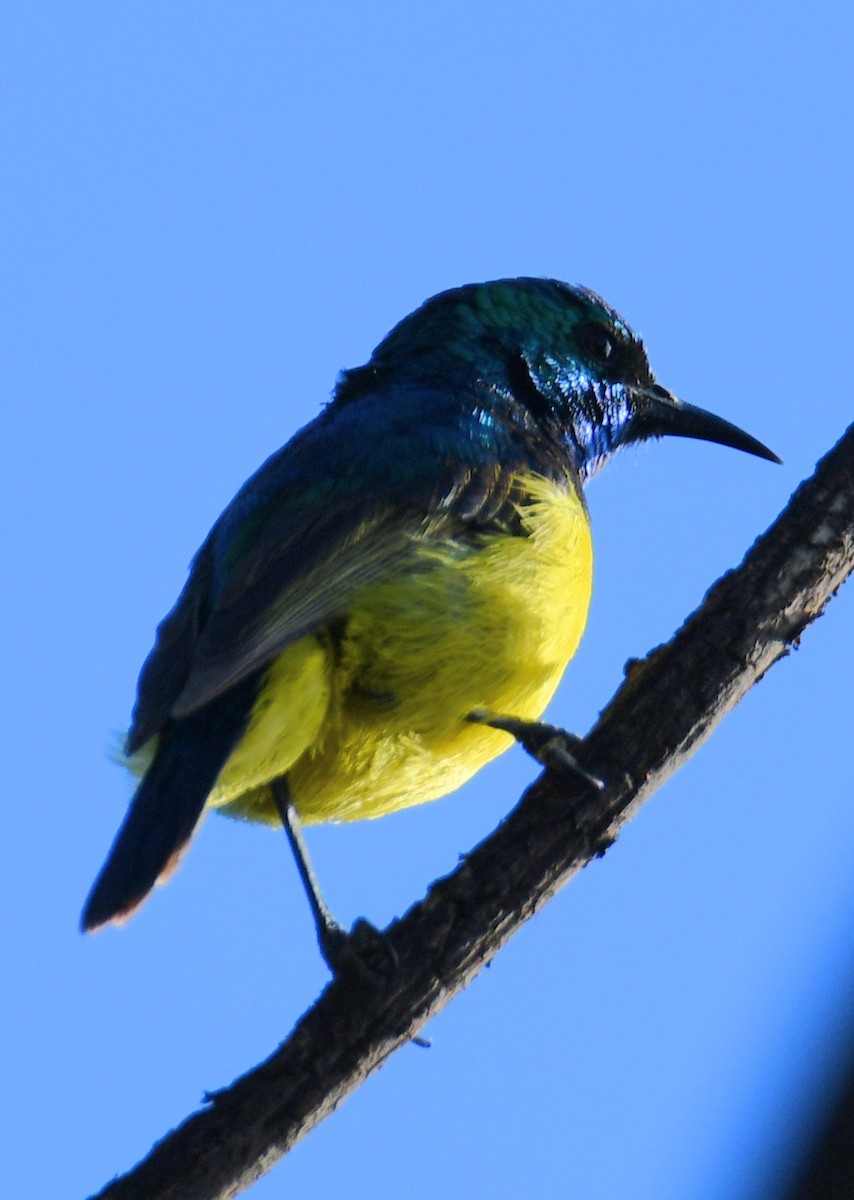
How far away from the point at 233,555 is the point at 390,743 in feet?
2.50

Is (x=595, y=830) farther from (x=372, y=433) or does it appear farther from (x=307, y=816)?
(x=372, y=433)

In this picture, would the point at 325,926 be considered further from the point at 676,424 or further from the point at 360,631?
the point at 676,424

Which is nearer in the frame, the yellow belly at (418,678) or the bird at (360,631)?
the bird at (360,631)

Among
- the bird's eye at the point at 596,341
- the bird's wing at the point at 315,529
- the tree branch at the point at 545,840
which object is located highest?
the bird's eye at the point at 596,341

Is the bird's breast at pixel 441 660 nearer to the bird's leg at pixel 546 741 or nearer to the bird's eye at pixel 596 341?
the bird's leg at pixel 546 741

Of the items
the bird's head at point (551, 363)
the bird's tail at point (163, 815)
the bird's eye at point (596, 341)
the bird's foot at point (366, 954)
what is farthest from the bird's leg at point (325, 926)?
the bird's eye at point (596, 341)

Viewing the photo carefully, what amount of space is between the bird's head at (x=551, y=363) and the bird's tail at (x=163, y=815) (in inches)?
84.3

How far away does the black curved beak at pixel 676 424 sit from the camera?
642 cm

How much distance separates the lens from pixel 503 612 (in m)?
4.58

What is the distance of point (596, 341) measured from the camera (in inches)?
247

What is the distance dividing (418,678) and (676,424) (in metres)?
2.53

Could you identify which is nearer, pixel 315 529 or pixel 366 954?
pixel 366 954

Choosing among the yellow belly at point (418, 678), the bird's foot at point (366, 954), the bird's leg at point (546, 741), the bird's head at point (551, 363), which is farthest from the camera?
the bird's head at point (551, 363)

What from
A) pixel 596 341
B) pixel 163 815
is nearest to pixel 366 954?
pixel 163 815
